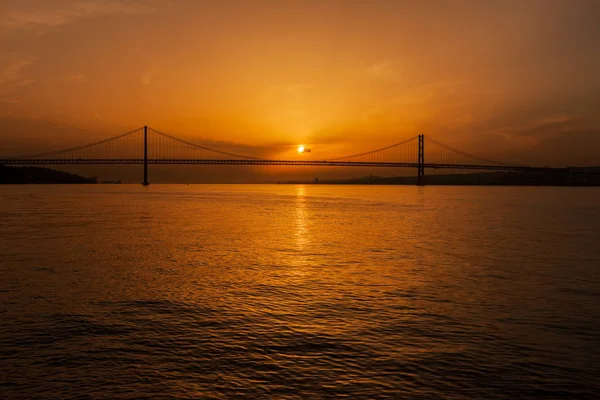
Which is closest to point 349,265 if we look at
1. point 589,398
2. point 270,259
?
point 270,259

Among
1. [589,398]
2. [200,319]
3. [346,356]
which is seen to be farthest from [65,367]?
[589,398]

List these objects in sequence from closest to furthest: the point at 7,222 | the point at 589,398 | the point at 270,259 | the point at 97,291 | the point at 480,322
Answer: the point at 589,398
the point at 480,322
the point at 97,291
the point at 270,259
the point at 7,222

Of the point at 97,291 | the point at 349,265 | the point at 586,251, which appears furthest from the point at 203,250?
the point at 586,251

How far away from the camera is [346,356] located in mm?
7395

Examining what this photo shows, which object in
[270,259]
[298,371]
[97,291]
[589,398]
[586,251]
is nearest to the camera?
[589,398]

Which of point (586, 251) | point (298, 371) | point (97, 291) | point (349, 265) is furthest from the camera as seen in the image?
point (586, 251)

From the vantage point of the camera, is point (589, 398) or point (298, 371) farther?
point (298, 371)

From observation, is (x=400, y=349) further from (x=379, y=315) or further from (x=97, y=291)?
(x=97, y=291)

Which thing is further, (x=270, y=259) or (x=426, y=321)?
(x=270, y=259)

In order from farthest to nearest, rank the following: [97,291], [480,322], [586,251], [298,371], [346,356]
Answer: [586,251] → [97,291] → [480,322] → [346,356] → [298,371]

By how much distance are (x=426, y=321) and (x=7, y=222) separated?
30.0 metres

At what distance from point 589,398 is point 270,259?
477 inches

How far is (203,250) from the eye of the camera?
19.7 meters

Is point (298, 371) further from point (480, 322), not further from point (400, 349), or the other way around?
point (480, 322)
